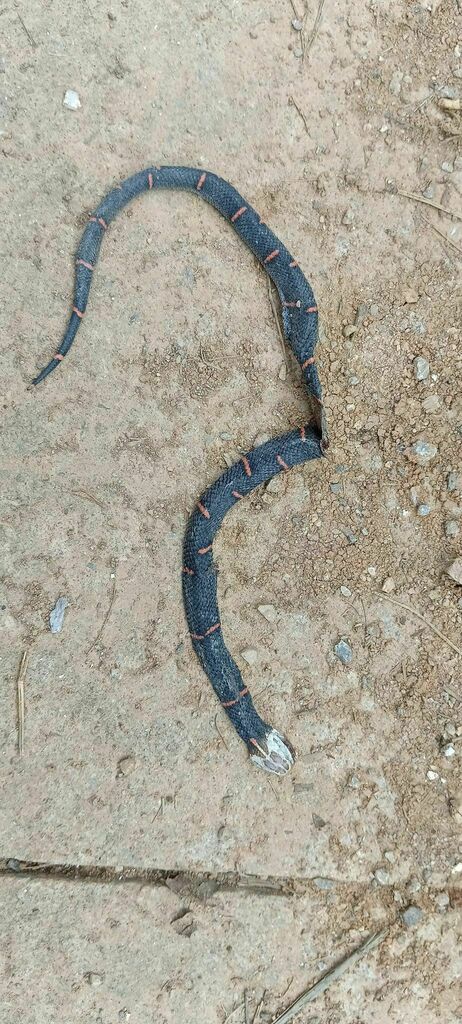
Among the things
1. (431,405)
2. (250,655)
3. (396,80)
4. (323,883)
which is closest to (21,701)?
(250,655)

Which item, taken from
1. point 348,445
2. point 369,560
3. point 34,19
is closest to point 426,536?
point 369,560

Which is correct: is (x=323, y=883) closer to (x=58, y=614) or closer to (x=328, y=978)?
(x=328, y=978)

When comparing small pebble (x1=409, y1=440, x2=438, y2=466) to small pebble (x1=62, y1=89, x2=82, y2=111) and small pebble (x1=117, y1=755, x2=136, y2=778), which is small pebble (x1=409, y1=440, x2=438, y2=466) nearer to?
small pebble (x1=117, y1=755, x2=136, y2=778)

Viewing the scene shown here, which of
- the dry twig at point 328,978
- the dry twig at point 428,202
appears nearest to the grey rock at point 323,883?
the dry twig at point 328,978

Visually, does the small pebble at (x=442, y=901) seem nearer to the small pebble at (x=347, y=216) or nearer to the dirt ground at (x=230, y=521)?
the dirt ground at (x=230, y=521)

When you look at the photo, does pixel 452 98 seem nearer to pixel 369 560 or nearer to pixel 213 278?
pixel 213 278
